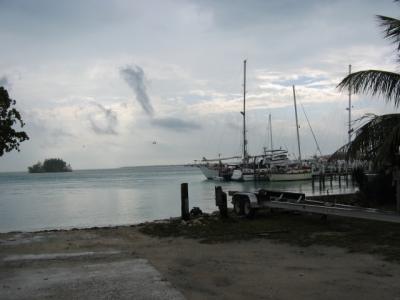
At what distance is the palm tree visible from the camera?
12.3 metres

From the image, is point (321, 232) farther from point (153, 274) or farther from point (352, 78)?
point (153, 274)

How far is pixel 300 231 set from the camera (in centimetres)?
1223

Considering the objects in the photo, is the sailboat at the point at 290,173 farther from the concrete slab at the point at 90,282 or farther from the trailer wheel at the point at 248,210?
the concrete slab at the point at 90,282

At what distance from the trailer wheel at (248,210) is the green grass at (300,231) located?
0.78 ft

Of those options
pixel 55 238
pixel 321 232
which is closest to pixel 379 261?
pixel 321 232

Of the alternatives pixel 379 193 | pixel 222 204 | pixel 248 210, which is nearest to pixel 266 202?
pixel 248 210

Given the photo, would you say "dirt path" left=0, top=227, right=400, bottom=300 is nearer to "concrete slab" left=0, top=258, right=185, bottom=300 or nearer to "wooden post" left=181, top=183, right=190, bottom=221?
"concrete slab" left=0, top=258, right=185, bottom=300

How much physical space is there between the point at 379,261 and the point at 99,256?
550 cm

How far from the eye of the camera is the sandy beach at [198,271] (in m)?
6.65

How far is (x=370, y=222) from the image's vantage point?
522 inches

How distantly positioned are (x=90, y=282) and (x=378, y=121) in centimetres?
875

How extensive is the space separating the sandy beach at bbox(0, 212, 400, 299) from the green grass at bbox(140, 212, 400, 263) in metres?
0.45

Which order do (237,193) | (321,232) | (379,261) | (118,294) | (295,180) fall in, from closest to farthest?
(118,294), (379,261), (321,232), (237,193), (295,180)

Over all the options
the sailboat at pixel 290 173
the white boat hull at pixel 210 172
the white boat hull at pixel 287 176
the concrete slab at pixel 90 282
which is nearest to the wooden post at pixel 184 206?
the concrete slab at pixel 90 282
